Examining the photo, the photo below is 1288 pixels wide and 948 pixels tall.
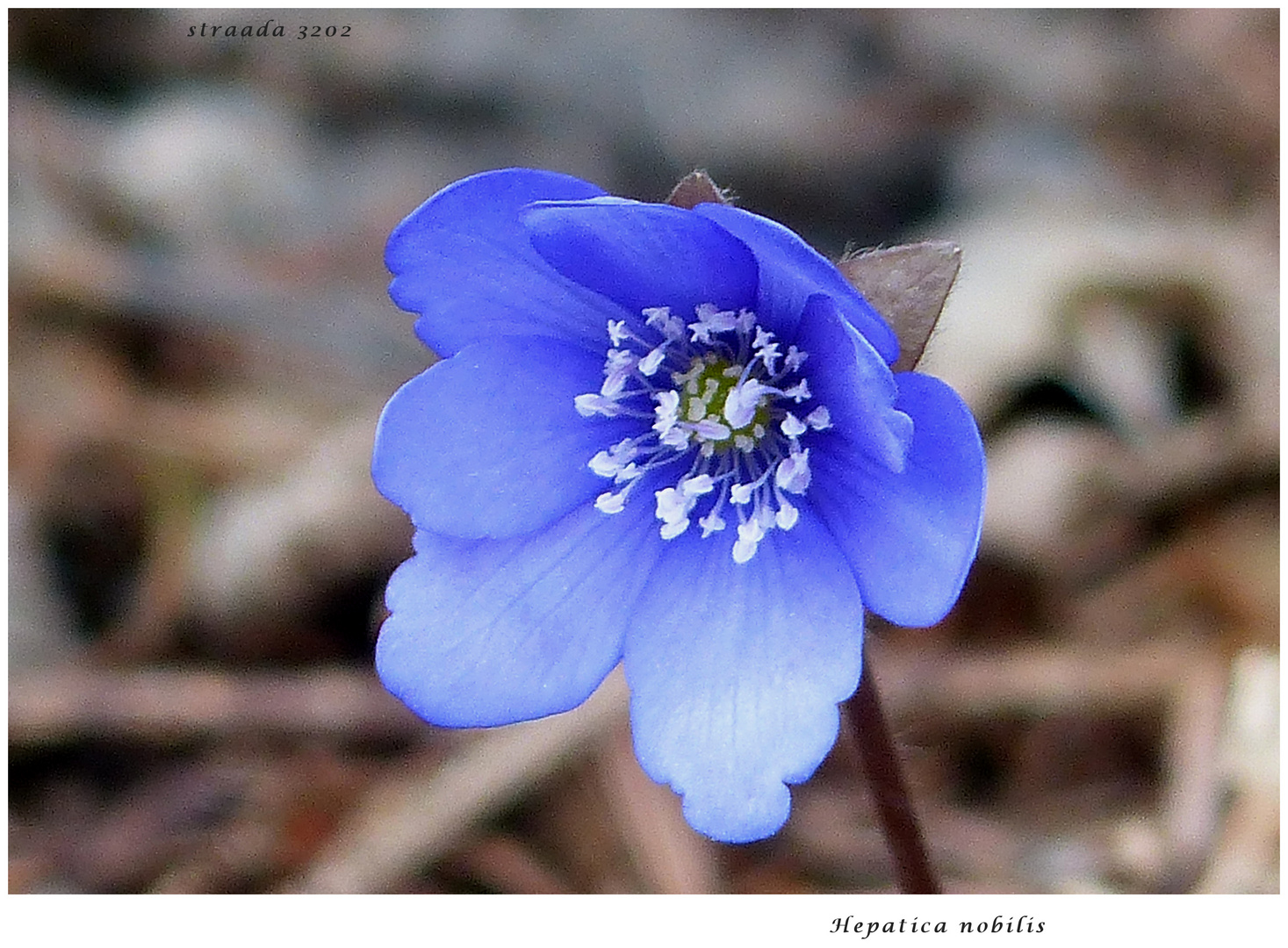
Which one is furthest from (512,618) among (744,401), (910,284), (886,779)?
(910,284)

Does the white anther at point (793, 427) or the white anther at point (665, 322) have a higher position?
the white anther at point (665, 322)

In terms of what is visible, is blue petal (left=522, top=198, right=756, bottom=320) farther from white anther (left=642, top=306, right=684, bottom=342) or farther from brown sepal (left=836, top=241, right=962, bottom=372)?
brown sepal (left=836, top=241, right=962, bottom=372)

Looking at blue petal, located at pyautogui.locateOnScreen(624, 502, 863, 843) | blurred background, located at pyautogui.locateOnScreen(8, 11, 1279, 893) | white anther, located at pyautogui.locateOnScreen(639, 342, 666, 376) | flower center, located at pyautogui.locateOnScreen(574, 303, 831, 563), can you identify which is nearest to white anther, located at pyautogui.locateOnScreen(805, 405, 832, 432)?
flower center, located at pyautogui.locateOnScreen(574, 303, 831, 563)

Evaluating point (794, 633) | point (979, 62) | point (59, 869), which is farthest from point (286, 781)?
point (979, 62)

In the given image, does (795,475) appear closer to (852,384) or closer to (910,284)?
(852,384)

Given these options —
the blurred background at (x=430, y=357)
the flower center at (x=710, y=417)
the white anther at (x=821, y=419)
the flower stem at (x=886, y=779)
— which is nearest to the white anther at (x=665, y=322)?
the flower center at (x=710, y=417)

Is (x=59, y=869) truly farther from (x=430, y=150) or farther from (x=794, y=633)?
(x=430, y=150)

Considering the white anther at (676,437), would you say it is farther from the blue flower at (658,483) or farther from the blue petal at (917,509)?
the blue petal at (917,509)
